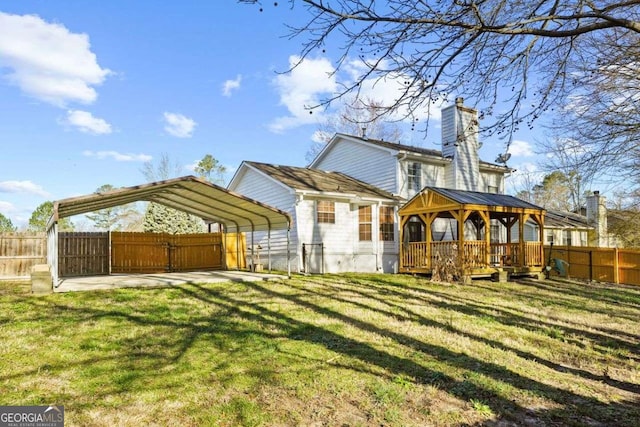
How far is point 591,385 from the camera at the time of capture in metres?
4.97

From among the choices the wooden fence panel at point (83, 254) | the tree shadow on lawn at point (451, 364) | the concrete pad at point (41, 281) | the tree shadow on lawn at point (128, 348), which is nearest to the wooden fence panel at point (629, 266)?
the tree shadow on lawn at point (451, 364)

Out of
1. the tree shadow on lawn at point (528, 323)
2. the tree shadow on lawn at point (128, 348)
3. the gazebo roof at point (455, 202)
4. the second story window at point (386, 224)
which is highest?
the gazebo roof at point (455, 202)

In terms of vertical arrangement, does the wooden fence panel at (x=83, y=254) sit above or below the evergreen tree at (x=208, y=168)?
below

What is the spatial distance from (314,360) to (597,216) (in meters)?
30.1

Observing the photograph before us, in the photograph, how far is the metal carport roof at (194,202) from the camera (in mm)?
10852

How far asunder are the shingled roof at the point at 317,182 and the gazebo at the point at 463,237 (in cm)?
188

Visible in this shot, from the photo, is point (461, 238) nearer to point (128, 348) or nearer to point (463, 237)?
point (463, 237)

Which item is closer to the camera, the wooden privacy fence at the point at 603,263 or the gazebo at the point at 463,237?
the gazebo at the point at 463,237

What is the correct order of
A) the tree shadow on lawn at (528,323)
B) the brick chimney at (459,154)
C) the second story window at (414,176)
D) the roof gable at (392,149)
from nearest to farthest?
the tree shadow on lawn at (528,323) < the roof gable at (392,149) < the second story window at (414,176) < the brick chimney at (459,154)

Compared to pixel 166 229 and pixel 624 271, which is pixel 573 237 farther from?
pixel 166 229

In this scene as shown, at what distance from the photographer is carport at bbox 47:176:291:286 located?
10.7m

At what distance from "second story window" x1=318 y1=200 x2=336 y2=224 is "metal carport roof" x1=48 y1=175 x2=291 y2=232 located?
237 cm

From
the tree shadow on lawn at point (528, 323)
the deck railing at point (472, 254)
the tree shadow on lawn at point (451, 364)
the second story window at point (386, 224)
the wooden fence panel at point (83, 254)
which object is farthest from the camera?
the second story window at point (386, 224)

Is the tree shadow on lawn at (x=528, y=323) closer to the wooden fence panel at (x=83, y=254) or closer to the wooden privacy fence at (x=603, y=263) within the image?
the wooden privacy fence at (x=603, y=263)
